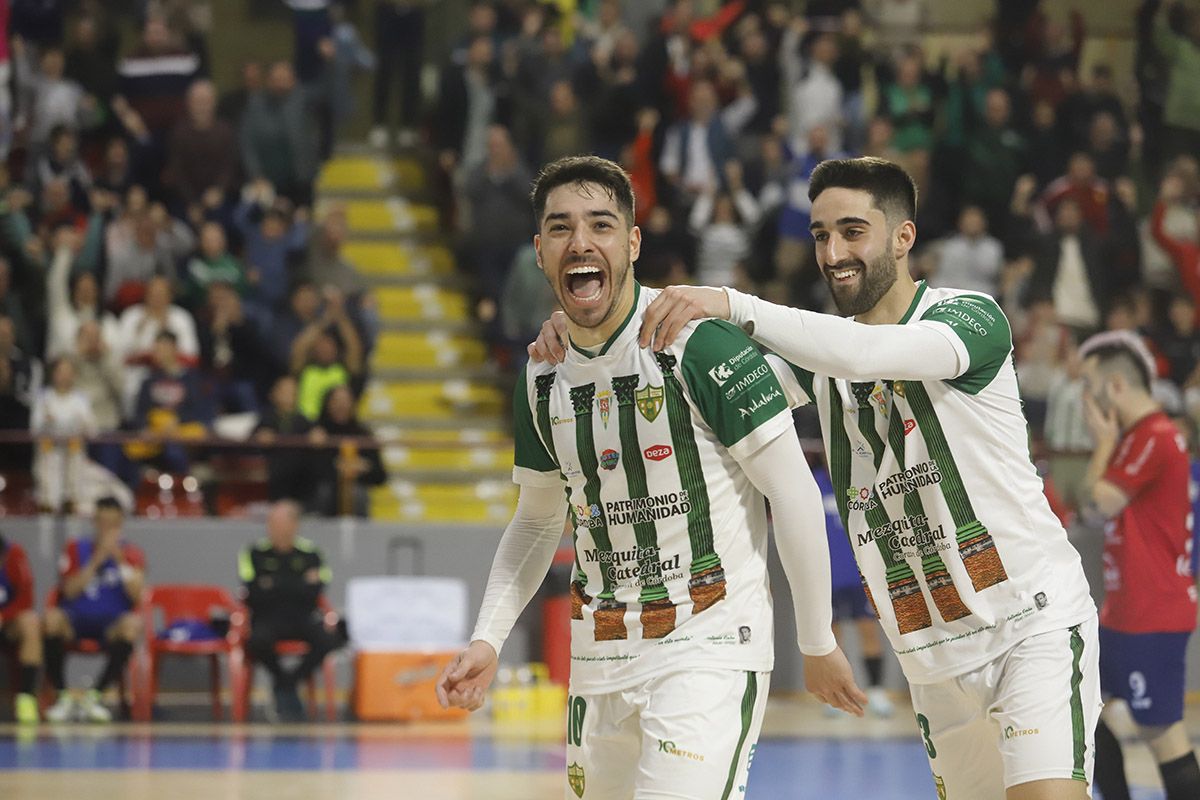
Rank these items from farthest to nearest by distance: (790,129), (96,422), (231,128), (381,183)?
(381,183) → (790,129) → (231,128) → (96,422)

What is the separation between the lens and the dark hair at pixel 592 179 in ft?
15.0

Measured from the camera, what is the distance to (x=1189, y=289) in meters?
17.1

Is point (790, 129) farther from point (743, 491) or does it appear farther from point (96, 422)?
point (743, 491)

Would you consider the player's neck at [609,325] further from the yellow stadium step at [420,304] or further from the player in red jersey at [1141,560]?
the yellow stadium step at [420,304]

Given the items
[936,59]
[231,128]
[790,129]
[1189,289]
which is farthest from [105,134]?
[1189,289]

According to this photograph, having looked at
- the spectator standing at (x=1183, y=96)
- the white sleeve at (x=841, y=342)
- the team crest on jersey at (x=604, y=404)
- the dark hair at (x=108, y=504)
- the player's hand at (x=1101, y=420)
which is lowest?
the team crest on jersey at (x=604, y=404)

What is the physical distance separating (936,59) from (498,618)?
1605 centimetres

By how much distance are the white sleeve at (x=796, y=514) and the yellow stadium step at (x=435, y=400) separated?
1249 cm

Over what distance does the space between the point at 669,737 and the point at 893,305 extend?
144cm

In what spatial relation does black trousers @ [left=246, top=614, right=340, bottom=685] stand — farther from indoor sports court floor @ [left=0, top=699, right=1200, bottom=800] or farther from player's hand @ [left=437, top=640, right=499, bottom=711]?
player's hand @ [left=437, top=640, right=499, bottom=711]

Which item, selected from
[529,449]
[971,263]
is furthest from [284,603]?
[529,449]

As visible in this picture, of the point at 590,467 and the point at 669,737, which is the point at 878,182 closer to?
the point at 590,467

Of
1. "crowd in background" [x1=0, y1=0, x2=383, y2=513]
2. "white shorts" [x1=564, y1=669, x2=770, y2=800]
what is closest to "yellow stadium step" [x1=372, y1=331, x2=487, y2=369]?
"crowd in background" [x1=0, y1=0, x2=383, y2=513]

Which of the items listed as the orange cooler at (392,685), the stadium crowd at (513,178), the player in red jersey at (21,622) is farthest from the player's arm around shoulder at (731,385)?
the stadium crowd at (513,178)
